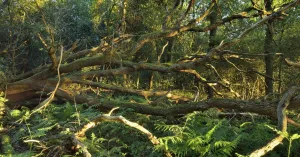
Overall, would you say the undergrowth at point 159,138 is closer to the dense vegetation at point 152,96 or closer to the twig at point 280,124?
the dense vegetation at point 152,96

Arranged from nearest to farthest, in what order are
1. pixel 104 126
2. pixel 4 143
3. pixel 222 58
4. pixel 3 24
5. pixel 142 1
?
1. pixel 4 143
2. pixel 104 126
3. pixel 222 58
4. pixel 142 1
5. pixel 3 24

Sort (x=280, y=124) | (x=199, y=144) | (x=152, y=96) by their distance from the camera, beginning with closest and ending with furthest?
(x=280, y=124) < (x=199, y=144) < (x=152, y=96)

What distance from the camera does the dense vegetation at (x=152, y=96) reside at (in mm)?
4816

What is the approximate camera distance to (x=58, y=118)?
7250 mm

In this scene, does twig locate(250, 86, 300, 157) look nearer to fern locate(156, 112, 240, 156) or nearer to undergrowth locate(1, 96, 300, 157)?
undergrowth locate(1, 96, 300, 157)

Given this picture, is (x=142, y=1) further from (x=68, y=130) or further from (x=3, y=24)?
(x=68, y=130)

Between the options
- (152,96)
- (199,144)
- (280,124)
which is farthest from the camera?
(152,96)

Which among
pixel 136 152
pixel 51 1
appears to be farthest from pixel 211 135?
pixel 51 1

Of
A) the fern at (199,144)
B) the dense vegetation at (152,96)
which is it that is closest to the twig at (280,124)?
the dense vegetation at (152,96)

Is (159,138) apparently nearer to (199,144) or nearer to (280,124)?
(199,144)

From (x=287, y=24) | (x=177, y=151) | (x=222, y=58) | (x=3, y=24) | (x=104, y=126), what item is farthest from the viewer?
(x=3, y=24)

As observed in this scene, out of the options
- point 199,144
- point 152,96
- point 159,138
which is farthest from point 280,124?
point 152,96

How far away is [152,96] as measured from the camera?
30.8 feet

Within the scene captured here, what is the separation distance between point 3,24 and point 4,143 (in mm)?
12356
